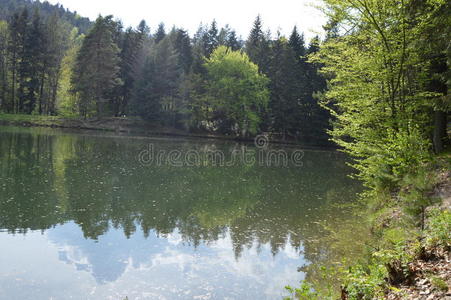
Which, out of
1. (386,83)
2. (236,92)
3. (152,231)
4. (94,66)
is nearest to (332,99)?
(386,83)

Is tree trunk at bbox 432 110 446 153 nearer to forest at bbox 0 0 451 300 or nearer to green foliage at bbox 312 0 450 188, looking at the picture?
forest at bbox 0 0 451 300

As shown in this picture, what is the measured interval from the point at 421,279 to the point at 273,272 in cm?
390

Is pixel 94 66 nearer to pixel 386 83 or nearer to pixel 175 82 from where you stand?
pixel 175 82

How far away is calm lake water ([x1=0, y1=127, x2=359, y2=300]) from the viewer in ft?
25.4

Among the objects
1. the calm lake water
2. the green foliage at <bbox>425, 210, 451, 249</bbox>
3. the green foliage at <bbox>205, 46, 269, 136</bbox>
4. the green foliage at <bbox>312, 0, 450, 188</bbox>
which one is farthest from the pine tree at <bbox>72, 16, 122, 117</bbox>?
the green foliage at <bbox>425, 210, 451, 249</bbox>

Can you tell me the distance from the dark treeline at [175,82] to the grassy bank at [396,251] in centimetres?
4185

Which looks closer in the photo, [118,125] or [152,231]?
[152,231]

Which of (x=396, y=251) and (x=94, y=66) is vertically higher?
(x=94, y=66)

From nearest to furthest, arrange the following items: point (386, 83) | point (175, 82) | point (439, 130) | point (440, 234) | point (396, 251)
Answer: point (440, 234) → point (396, 251) → point (439, 130) → point (386, 83) → point (175, 82)

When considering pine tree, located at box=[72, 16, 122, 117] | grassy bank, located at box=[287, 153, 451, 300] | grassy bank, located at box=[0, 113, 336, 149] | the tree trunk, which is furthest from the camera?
pine tree, located at box=[72, 16, 122, 117]

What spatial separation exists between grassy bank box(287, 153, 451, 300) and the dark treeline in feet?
137

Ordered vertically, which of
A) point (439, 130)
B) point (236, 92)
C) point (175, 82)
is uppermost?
point (175, 82)

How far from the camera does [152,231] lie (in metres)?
11.4

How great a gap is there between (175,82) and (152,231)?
4882cm
